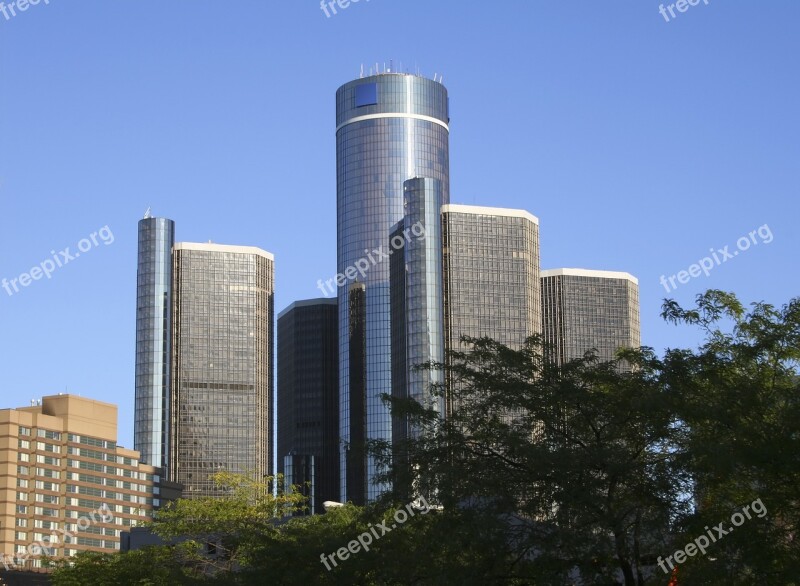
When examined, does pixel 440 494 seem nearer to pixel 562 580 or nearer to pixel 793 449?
pixel 562 580

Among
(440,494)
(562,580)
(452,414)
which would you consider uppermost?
(452,414)

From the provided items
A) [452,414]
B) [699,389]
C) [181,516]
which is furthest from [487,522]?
[181,516]

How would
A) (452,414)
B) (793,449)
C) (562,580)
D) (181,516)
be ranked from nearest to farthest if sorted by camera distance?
(793,449)
(562,580)
(452,414)
(181,516)

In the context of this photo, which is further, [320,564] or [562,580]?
[320,564]

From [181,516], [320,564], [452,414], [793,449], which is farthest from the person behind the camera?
[181,516]

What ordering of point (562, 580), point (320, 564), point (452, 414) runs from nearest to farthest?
1. point (562, 580)
2. point (452, 414)
3. point (320, 564)

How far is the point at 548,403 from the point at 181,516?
142 feet

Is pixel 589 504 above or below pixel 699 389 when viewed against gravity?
below

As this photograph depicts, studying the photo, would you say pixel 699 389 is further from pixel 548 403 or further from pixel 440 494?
pixel 440 494

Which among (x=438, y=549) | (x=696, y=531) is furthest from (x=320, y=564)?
(x=696, y=531)

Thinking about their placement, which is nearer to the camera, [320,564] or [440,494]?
[440,494]

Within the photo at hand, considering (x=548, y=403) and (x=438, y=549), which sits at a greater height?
(x=548, y=403)

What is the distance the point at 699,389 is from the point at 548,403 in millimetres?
4660

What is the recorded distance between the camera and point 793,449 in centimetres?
3719
